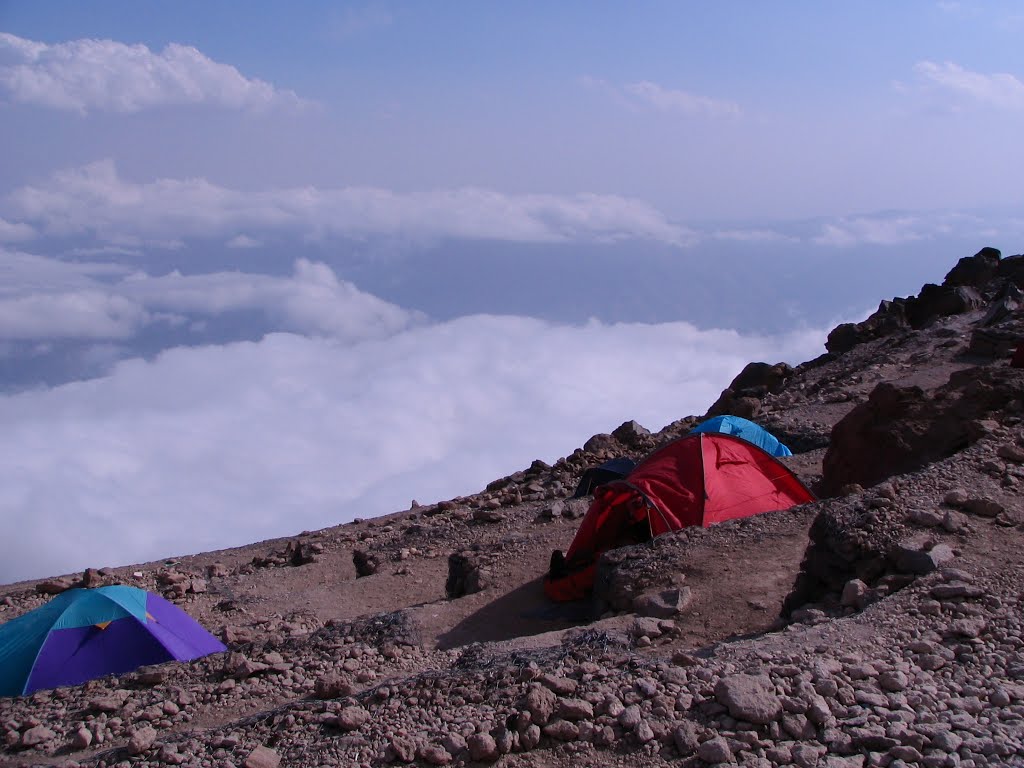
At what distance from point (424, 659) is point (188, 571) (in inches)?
324

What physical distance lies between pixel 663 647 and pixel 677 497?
375 cm

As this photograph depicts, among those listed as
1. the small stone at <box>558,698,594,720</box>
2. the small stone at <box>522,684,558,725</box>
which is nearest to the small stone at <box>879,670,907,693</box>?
the small stone at <box>558,698,594,720</box>

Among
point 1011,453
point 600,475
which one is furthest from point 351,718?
point 600,475

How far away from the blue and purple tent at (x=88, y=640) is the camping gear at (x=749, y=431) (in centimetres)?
919

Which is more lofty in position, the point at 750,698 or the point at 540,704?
the point at 540,704

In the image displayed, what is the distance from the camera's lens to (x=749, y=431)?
15.9 meters

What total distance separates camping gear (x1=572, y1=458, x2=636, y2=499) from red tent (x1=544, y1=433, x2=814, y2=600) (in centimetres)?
364

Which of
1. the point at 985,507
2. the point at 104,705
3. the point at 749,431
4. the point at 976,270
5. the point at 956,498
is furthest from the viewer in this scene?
the point at 976,270

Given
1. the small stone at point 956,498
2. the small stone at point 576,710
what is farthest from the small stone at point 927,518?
the small stone at point 576,710

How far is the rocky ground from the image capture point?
187 inches

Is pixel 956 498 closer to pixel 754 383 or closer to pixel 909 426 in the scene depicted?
pixel 909 426

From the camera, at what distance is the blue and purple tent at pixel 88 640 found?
328 inches

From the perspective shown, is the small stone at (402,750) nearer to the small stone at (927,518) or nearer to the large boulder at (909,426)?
the small stone at (927,518)

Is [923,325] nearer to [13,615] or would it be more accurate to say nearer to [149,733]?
[13,615]
